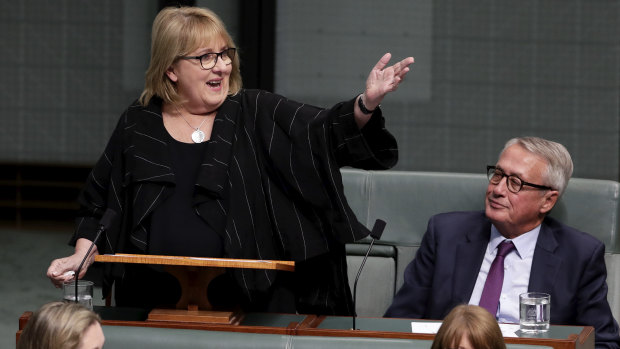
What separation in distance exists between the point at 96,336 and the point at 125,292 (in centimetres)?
85

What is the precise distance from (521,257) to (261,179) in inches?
34.2

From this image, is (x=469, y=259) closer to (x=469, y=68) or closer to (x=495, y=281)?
(x=495, y=281)

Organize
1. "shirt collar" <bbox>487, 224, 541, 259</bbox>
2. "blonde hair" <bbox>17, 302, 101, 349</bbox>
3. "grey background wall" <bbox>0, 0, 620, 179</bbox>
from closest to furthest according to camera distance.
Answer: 1. "blonde hair" <bbox>17, 302, 101, 349</bbox>
2. "shirt collar" <bbox>487, 224, 541, 259</bbox>
3. "grey background wall" <bbox>0, 0, 620, 179</bbox>

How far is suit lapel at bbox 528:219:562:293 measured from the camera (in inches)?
132

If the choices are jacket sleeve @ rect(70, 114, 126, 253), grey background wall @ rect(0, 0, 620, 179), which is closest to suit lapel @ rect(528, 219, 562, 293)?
jacket sleeve @ rect(70, 114, 126, 253)

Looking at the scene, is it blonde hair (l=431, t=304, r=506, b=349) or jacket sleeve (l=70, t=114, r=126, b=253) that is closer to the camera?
blonde hair (l=431, t=304, r=506, b=349)

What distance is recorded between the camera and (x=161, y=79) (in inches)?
125

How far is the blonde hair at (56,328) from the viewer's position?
225 centimetres

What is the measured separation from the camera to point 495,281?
341 centimetres

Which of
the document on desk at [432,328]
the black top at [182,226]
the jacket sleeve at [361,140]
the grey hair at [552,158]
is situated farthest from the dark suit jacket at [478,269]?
the black top at [182,226]

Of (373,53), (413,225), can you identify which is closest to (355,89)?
(373,53)

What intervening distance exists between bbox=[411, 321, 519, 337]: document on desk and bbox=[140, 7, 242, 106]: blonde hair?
83cm

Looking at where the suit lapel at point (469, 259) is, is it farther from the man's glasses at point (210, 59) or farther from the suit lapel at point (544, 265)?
the man's glasses at point (210, 59)

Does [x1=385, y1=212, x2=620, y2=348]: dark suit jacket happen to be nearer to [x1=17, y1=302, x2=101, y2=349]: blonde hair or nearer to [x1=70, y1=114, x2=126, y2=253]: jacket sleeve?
[x1=70, y1=114, x2=126, y2=253]: jacket sleeve
